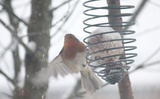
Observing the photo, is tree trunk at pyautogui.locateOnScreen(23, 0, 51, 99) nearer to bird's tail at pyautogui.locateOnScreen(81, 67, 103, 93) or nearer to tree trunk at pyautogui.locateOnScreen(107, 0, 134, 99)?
bird's tail at pyautogui.locateOnScreen(81, 67, 103, 93)

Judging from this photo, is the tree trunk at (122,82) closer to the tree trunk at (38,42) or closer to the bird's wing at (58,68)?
the bird's wing at (58,68)

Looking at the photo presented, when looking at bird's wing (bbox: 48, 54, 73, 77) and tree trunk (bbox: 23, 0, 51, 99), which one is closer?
bird's wing (bbox: 48, 54, 73, 77)

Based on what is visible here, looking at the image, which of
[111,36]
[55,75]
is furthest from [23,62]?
[111,36]

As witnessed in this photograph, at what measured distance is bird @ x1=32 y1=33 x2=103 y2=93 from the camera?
3006 mm

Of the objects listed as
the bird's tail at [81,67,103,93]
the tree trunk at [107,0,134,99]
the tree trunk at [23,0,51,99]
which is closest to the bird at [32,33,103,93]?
the bird's tail at [81,67,103,93]

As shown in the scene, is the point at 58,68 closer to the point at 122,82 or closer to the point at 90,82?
the point at 90,82

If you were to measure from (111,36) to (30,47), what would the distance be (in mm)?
1329

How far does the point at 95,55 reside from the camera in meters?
2.50

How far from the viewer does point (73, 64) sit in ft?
10.1

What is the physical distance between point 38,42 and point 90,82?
0.68 metres

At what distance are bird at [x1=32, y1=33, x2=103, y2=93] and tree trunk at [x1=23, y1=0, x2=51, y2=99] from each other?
1.03ft

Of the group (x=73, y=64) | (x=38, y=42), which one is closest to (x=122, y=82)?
(x=73, y=64)

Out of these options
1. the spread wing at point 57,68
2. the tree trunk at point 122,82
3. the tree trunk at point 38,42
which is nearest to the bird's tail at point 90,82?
the spread wing at point 57,68

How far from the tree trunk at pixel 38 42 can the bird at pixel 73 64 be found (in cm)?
31
